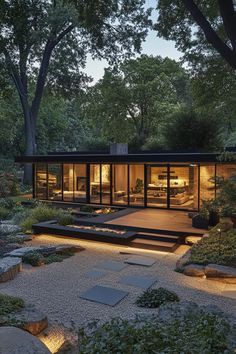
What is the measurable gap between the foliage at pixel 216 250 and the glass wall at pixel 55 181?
1050 centimetres

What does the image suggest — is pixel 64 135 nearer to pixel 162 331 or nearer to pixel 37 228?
pixel 37 228

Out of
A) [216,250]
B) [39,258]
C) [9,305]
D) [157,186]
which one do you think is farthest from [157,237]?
[9,305]

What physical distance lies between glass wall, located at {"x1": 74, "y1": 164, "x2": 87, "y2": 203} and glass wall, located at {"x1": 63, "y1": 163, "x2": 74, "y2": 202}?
0.25m

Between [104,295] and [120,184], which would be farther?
[120,184]

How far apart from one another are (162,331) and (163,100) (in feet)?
90.7

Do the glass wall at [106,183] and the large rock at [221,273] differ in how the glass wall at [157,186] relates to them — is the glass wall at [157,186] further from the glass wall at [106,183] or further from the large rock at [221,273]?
the large rock at [221,273]

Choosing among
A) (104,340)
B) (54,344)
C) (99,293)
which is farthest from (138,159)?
(104,340)

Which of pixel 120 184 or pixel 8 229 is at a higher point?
pixel 120 184

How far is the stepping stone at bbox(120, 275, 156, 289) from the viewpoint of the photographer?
22.6 ft

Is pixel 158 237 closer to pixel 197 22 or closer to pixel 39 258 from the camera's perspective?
pixel 39 258

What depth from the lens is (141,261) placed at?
861 centimetres

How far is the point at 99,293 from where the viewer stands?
634 cm

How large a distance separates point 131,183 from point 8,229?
665 centimetres

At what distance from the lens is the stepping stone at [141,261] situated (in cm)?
842
